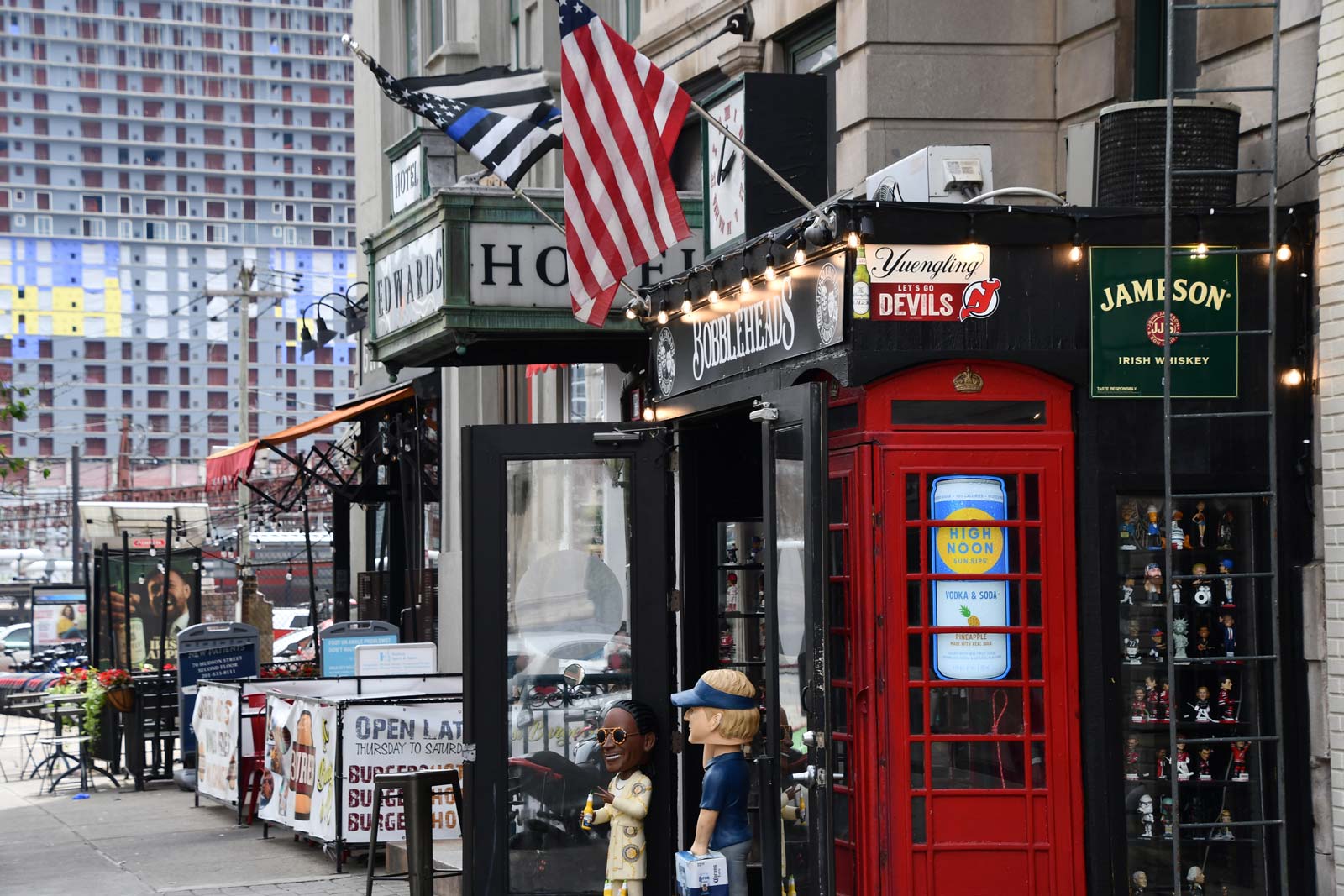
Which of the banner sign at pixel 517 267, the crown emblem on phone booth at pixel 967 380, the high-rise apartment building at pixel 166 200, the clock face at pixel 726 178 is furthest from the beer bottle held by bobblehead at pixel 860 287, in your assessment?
the high-rise apartment building at pixel 166 200

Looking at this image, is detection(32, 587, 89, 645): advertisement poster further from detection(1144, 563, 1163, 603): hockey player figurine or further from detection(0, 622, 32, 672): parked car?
detection(1144, 563, 1163, 603): hockey player figurine

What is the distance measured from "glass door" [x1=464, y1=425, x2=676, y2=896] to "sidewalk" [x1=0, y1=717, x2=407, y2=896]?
221cm

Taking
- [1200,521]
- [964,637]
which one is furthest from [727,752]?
[1200,521]

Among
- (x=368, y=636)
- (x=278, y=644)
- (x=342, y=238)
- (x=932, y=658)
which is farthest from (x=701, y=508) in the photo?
(x=342, y=238)

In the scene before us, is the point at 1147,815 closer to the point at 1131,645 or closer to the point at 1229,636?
the point at 1131,645

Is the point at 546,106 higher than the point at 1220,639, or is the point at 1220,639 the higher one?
the point at 546,106

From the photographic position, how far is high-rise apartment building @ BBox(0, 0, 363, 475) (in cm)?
16125

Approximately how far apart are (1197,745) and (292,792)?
7.94m

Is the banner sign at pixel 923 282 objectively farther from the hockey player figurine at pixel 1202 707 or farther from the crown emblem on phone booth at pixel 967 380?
the hockey player figurine at pixel 1202 707

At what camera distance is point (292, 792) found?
1378 centimetres

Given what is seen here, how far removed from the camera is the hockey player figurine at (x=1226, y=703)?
799 cm

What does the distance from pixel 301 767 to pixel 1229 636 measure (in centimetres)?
788

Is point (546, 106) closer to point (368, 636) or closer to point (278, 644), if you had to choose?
point (368, 636)

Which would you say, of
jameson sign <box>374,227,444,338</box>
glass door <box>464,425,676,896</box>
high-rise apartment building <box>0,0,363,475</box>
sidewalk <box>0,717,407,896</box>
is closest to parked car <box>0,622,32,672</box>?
sidewalk <box>0,717,407,896</box>
